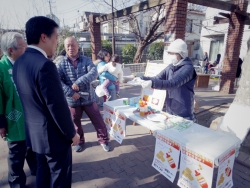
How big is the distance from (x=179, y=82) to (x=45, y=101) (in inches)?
59.1

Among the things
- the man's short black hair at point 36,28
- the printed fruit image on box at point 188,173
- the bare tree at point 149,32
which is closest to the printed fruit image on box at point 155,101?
the printed fruit image on box at point 188,173

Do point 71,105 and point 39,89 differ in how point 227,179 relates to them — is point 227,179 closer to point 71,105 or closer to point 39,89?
point 39,89

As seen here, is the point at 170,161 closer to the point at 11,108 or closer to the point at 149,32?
the point at 11,108

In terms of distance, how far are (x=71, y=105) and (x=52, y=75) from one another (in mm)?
1570

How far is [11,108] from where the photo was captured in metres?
1.94

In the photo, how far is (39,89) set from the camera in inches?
51.3

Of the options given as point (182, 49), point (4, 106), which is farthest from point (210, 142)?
point (4, 106)

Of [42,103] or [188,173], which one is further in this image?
[188,173]

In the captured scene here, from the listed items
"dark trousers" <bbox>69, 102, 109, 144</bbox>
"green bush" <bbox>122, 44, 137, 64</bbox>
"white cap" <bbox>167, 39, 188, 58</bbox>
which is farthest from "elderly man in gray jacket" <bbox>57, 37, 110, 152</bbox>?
"green bush" <bbox>122, 44, 137, 64</bbox>

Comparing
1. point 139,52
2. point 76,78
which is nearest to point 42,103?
point 76,78

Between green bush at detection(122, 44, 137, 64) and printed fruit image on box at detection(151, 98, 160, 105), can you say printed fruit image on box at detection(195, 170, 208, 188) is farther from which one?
green bush at detection(122, 44, 137, 64)

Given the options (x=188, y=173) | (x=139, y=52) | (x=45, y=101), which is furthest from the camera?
(x=139, y=52)

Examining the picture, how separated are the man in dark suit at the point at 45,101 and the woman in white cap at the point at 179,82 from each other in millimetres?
1124

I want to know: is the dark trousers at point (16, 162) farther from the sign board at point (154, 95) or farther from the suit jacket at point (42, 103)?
the sign board at point (154, 95)
